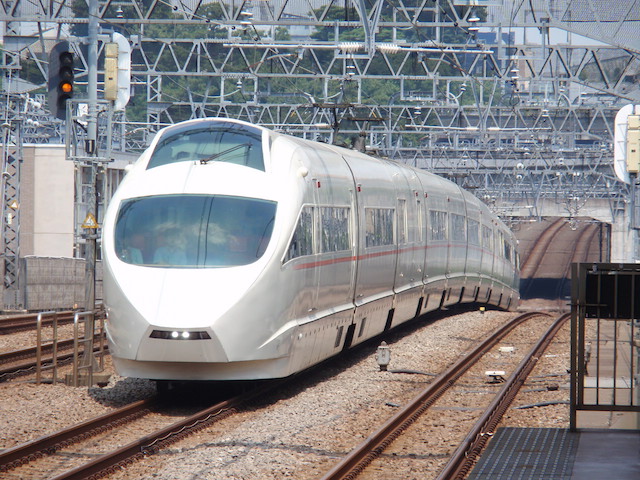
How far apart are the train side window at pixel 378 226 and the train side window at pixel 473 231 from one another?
9.91 metres

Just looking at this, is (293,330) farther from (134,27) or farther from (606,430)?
(134,27)

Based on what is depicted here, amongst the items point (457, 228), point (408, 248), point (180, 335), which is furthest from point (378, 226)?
point (457, 228)

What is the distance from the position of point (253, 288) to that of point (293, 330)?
1.12 m

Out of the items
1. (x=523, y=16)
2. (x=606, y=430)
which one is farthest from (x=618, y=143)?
(x=606, y=430)

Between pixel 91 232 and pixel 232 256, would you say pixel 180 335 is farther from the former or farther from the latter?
pixel 91 232

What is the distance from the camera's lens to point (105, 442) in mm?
9898

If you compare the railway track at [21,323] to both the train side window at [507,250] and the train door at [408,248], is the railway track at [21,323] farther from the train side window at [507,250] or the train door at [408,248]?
the train side window at [507,250]

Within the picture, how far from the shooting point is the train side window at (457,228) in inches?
986

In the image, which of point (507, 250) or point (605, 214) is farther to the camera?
point (605, 214)

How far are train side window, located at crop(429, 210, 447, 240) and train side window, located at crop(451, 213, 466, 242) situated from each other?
1.24 meters

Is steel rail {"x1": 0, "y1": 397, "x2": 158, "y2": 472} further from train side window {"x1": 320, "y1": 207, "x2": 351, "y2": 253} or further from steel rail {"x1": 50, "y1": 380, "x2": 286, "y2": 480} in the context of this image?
train side window {"x1": 320, "y1": 207, "x2": 351, "y2": 253}

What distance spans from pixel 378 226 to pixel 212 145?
457cm

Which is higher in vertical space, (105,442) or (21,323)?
(105,442)

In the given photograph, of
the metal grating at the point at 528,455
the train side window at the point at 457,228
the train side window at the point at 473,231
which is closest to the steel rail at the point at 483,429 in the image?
the metal grating at the point at 528,455
